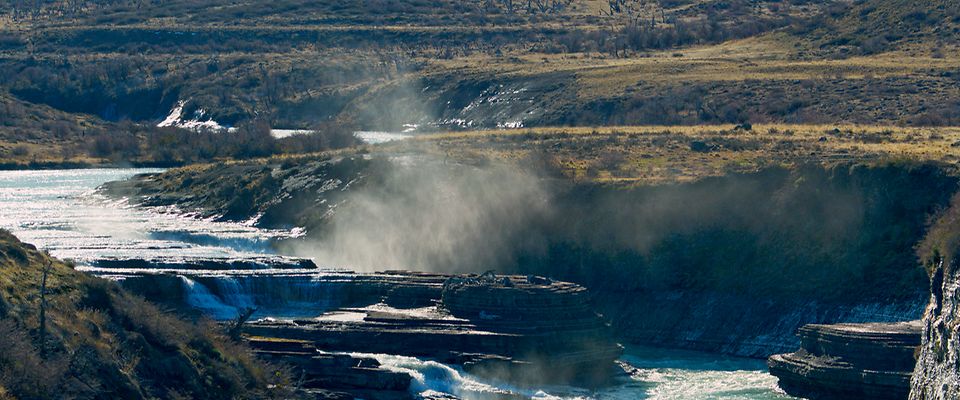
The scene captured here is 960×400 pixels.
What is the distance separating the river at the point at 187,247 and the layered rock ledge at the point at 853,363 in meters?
1.11

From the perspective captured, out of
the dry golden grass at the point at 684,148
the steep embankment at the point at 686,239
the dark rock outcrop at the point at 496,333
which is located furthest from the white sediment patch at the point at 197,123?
the dark rock outcrop at the point at 496,333

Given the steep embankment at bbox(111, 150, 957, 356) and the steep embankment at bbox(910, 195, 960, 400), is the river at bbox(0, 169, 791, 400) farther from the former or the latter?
the steep embankment at bbox(910, 195, 960, 400)

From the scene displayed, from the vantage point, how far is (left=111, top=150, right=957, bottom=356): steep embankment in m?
88.0

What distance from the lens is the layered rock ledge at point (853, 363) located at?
70.2 m

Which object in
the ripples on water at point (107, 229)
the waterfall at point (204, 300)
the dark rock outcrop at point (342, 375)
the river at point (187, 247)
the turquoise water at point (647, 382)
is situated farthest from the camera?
the ripples on water at point (107, 229)

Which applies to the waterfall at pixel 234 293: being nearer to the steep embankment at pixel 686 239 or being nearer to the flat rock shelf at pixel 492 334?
the flat rock shelf at pixel 492 334

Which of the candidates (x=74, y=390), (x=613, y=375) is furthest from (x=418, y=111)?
(x=74, y=390)

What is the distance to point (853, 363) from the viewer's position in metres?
71.6

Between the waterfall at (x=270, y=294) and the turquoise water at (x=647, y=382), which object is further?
the waterfall at (x=270, y=294)

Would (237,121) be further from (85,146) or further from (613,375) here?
(613,375)

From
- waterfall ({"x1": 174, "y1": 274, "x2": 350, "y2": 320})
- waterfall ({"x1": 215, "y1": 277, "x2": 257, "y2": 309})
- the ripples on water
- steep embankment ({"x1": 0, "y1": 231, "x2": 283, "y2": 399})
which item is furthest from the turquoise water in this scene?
the ripples on water

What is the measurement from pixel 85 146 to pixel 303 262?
79693 mm

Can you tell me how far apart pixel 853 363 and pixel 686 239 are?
80.1 ft

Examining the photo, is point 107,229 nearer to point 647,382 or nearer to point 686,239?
point 686,239
